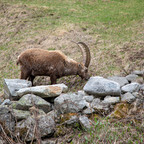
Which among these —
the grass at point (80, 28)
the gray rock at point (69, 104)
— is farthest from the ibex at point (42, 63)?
the gray rock at point (69, 104)

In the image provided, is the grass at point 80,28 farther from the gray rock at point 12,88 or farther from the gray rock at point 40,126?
the gray rock at point 40,126

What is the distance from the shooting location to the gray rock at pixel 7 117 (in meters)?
4.91

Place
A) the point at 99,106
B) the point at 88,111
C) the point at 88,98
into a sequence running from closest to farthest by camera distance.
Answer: the point at 88,111 < the point at 99,106 < the point at 88,98

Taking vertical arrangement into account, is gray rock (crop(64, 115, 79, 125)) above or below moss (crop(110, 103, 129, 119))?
below

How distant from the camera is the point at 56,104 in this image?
5395mm

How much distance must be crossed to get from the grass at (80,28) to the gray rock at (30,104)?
2.50 m

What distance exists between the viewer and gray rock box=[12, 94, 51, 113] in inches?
207

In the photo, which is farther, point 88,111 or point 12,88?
point 12,88

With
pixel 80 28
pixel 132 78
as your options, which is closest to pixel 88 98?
pixel 132 78

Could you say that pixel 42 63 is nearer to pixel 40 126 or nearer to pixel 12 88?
pixel 12 88

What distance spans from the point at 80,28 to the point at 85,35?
1.12m

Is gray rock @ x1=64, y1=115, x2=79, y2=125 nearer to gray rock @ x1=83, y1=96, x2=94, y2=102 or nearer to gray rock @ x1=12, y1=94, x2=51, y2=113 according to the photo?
gray rock @ x1=12, y1=94, x2=51, y2=113

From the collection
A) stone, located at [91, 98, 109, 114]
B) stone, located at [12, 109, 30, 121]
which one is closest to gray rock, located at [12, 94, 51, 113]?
stone, located at [12, 109, 30, 121]

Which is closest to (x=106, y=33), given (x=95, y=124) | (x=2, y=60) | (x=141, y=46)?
(x=141, y=46)
